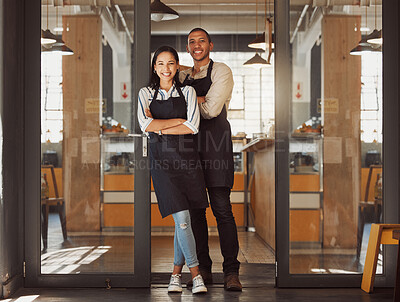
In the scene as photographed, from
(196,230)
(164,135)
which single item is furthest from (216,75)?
(196,230)

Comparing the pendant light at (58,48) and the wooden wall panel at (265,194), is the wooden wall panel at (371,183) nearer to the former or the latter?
the wooden wall panel at (265,194)

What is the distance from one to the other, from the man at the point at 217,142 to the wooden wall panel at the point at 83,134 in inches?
24.2

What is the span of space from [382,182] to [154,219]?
3414 mm

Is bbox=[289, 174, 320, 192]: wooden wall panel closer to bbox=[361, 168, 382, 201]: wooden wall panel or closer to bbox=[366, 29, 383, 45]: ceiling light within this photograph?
bbox=[361, 168, 382, 201]: wooden wall panel

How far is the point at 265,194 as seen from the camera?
571 centimetres

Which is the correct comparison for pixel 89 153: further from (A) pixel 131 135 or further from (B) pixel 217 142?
(B) pixel 217 142

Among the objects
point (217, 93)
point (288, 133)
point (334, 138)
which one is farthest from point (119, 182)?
point (334, 138)

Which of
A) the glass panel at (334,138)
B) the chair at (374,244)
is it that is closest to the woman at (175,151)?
the glass panel at (334,138)

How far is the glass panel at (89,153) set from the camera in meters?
3.57

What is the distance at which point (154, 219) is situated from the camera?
6.49 m

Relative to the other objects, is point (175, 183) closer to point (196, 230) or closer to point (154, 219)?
point (196, 230)

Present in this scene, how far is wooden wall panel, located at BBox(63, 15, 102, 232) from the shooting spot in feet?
11.7

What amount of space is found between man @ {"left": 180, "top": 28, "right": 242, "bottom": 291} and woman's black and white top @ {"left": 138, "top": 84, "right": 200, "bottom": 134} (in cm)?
15

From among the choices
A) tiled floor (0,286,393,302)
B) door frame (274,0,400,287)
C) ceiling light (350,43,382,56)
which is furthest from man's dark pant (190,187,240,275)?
ceiling light (350,43,382,56)
